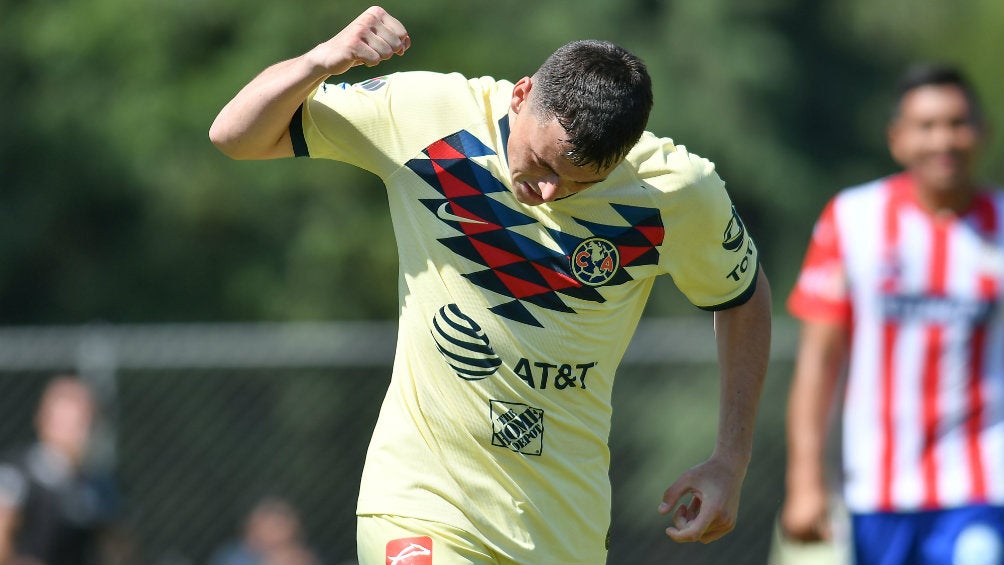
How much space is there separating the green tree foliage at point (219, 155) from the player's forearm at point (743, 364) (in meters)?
10.2

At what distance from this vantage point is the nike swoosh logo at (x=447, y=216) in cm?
353

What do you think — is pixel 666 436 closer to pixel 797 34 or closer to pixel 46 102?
pixel 797 34

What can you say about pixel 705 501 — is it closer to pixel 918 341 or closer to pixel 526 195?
pixel 526 195

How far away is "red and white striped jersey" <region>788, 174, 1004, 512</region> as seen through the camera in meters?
4.91

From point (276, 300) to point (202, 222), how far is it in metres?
1.16

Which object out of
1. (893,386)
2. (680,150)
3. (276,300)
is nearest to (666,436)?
(276,300)

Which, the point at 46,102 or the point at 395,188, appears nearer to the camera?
the point at 395,188

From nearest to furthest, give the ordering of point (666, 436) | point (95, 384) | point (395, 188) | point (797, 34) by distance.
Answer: point (395, 188), point (95, 384), point (666, 436), point (797, 34)

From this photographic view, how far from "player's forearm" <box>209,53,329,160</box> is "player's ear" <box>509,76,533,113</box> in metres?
0.48

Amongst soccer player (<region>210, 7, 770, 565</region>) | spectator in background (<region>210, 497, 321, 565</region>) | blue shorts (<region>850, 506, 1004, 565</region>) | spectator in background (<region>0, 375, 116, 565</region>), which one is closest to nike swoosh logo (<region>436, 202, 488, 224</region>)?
soccer player (<region>210, 7, 770, 565</region>)

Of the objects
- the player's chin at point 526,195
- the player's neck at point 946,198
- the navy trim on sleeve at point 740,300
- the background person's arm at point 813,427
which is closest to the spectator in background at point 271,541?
the background person's arm at point 813,427

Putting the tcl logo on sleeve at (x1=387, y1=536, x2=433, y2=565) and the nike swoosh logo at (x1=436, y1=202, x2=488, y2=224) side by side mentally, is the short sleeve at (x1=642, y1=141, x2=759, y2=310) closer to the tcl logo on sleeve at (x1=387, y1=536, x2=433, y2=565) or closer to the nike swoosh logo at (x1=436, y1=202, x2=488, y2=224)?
the nike swoosh logo at (x1=436, y1=202, x2=488, y2=224)

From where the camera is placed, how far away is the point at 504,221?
3520 millimetres

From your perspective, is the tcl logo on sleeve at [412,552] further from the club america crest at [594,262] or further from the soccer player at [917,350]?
the soccer player at [917,350]
